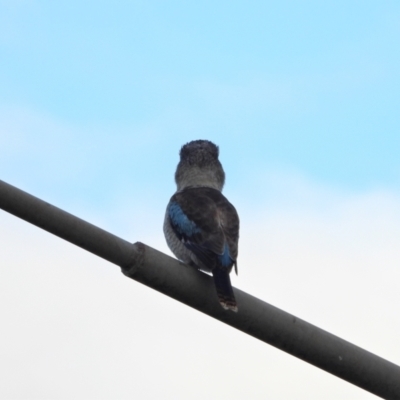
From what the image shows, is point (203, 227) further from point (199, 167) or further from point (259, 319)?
point (259, 319)

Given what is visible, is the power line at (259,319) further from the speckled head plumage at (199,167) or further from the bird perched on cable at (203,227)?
the speckled head plumage at (199,167)

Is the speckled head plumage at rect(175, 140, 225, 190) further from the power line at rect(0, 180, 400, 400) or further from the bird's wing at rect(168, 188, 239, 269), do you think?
the power line at rect(0, 180, 400, 400)

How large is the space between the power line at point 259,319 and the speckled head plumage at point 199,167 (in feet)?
19.1

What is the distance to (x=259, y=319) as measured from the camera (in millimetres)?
5539

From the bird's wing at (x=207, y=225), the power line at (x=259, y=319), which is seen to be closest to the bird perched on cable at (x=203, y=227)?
the bird's wing at (x=207, y=225)

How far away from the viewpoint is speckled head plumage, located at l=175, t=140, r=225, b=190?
11.7 meters

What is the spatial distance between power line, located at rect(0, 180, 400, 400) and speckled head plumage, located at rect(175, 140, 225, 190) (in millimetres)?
Result: 5818

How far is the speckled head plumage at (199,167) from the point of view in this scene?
11659 mm

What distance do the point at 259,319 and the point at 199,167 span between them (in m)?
6.42

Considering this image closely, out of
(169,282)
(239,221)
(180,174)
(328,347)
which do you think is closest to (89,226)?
(169,282)

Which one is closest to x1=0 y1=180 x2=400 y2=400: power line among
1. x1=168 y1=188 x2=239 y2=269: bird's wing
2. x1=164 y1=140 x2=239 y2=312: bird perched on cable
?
x1=164 y1=140 x2=239 y2=312: bird perched on cable

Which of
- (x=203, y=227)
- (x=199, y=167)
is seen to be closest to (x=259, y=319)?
(x=203, y=227)

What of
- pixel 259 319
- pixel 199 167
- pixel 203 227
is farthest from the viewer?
pixel 199 167

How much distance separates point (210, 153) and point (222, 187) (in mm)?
506
